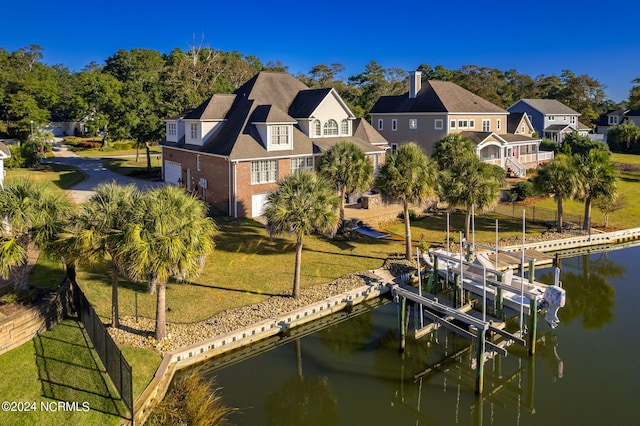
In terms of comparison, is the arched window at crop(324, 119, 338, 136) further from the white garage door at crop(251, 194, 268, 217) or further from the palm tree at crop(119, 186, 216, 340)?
the palm tree at crop(119, 186, 216, 340)

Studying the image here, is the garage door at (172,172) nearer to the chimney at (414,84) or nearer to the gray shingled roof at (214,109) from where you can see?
the gray shingled roof at (214,109)

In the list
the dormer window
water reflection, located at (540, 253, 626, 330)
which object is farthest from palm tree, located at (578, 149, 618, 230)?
the dormer window

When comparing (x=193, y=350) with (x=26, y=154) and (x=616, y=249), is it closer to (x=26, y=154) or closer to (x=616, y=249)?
(x=616, y=249)

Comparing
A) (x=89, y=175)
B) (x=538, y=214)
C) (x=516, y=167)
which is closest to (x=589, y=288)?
(x=538, y=214)

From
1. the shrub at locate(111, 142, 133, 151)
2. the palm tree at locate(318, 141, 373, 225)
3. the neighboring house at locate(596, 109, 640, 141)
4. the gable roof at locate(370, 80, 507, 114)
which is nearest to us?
the palm tree at locate(318, 141, 373, 225)

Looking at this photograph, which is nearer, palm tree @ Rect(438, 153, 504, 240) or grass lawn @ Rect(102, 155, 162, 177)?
palm tree @ Rect(438, 153, 504, 240)

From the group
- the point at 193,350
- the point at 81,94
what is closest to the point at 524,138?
the point at 193,350

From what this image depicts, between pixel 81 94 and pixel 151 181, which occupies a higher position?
pixel 81 94
